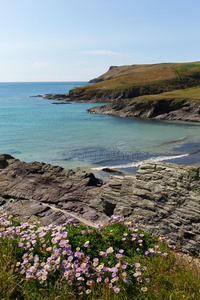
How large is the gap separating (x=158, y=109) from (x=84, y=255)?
6577cm

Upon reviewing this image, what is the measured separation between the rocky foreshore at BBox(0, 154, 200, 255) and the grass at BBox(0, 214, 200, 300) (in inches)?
38.6

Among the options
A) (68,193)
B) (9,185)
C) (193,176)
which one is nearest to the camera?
(193,176)

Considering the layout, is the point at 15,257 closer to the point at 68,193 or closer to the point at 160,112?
the point at 68,193

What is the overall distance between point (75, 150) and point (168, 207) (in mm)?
23815

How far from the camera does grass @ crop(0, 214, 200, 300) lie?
4152 millimetres

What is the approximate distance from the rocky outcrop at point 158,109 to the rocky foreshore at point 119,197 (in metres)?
50.3

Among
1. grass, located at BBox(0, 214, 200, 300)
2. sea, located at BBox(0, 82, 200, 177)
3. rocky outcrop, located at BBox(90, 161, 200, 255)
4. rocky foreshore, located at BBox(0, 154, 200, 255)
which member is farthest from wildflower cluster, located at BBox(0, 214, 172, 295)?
sea, located at BBox(0, 82, 200, 177)

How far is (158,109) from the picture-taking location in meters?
66.9

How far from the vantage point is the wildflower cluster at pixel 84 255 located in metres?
4.36

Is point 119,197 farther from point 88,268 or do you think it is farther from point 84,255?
point 88,268

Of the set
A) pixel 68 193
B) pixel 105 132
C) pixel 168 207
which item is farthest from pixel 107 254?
pixel 105 132

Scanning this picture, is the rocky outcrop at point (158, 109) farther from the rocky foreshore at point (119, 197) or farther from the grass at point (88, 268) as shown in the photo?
the grass at point (88, 268)

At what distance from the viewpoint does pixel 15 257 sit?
5.05 metres

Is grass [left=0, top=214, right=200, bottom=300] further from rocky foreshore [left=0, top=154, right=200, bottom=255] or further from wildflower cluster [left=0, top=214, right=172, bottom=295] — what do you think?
rocky foreshore [left=0, top=154, right=200, bottom=255]
